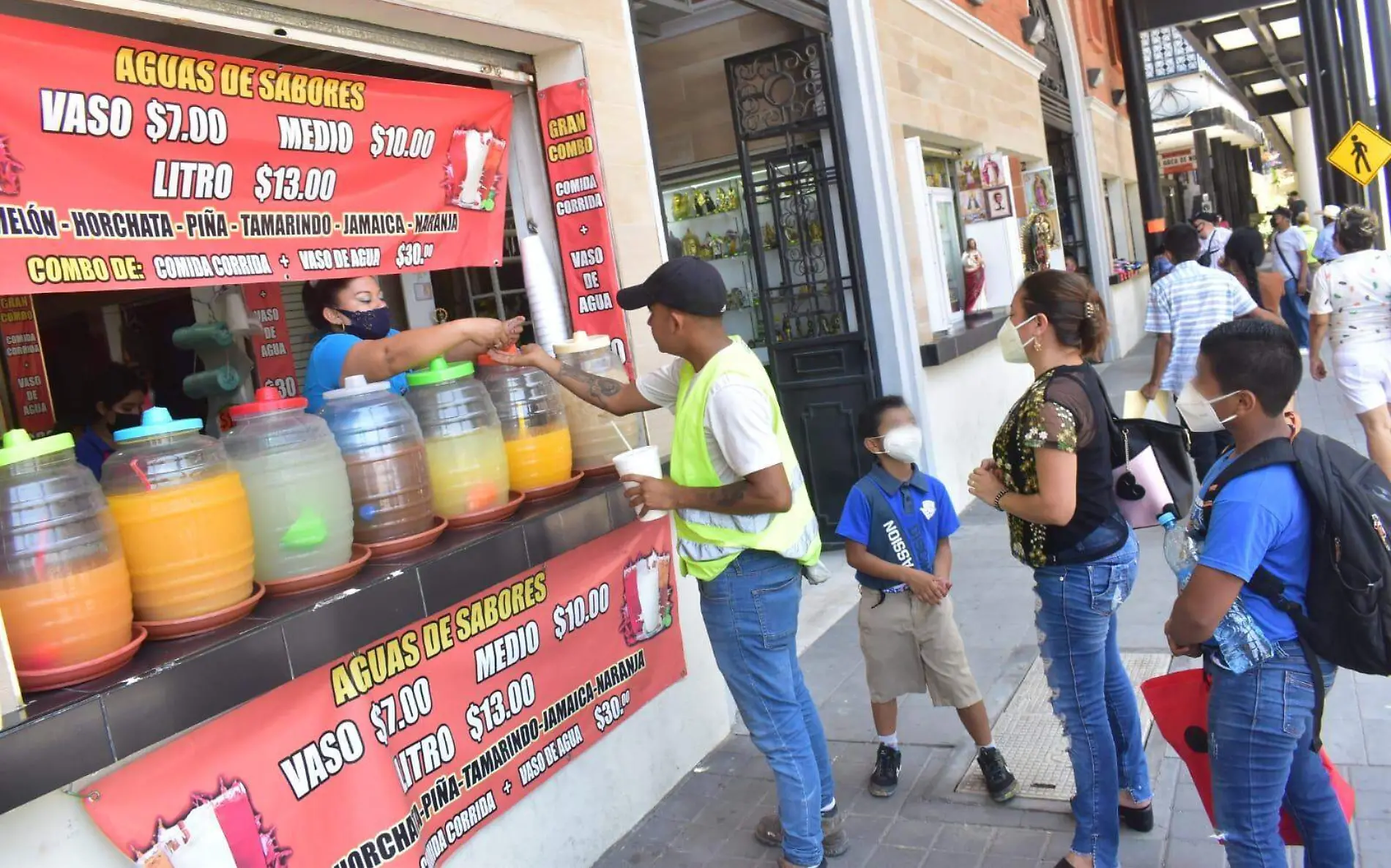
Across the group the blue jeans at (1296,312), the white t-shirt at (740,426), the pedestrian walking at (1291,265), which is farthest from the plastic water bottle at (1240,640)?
the pedestrian walking at (1291,265)

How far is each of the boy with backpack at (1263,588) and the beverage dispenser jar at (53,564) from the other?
2.39m

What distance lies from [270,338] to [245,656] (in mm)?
3984

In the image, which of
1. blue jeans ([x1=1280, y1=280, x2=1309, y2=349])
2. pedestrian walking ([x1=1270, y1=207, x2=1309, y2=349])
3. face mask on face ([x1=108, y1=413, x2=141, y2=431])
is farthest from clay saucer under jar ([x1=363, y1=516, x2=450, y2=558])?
pedestrian walking ([x1=1270, y1=207, x2=1309, y2=349])

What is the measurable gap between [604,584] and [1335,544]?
8.15 ft

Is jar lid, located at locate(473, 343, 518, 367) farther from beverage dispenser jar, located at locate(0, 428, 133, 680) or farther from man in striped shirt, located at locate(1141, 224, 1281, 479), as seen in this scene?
man in striped shirt, located at locate(1141, 224, 1281, 479)

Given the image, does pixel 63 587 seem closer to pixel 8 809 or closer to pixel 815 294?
pixel 8 809

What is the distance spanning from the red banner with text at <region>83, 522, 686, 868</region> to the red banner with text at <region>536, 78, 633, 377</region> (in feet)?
3.10

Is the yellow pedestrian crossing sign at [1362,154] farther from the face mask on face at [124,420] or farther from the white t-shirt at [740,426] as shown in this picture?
the face mask on face at [124,420]

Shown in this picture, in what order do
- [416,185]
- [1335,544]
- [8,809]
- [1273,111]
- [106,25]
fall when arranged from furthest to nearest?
[1273,111]
[106,25]
[416,185]
[1335,544]
[8,809]

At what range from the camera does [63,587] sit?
7.41ft

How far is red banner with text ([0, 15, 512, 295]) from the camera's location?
2.68m

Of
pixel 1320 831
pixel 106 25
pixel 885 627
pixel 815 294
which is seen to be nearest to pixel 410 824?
pixel 885 627

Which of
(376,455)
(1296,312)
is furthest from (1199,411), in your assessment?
(1296,312)

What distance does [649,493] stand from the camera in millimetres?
3029
